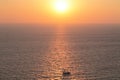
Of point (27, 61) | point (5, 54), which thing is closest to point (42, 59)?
point (27, 61)

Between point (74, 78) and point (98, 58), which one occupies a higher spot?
point (98, 58)

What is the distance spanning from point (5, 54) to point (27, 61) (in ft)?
70.0

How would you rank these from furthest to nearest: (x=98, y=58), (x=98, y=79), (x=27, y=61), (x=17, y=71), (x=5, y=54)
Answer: (x=5, y=54)
(x=98, y=58)
(x=27, y=61)
(x=17, y=71)
(x=98, y=79)

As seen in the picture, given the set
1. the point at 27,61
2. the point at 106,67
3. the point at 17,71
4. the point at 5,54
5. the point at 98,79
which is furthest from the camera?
the point at 5,54

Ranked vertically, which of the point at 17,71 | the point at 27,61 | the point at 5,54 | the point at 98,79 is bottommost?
the point at 98,79

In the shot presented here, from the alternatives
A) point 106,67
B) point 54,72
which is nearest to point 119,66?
point 106,67

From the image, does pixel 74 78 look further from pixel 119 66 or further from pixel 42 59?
pixel 42 59

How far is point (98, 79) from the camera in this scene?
252 feet

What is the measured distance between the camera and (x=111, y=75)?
8075 cm

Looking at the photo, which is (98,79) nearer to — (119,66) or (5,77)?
(119,66)

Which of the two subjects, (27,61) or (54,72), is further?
(27,61)

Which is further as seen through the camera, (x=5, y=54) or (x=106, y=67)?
(x=5, y=54)

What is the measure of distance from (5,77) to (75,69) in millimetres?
26740

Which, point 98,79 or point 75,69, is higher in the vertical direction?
point 75,69
